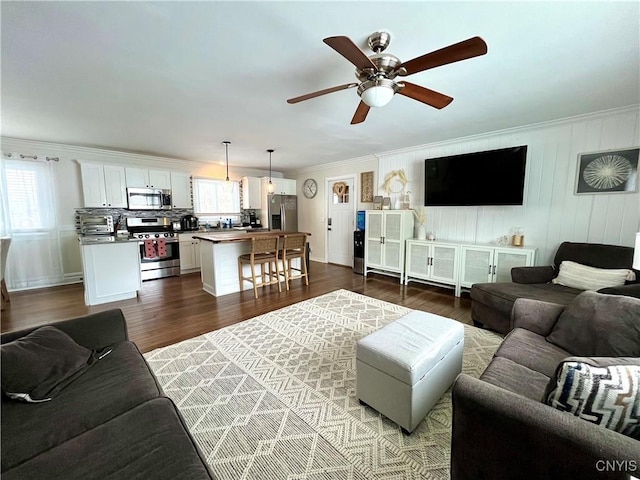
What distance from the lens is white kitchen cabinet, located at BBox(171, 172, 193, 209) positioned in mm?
5559

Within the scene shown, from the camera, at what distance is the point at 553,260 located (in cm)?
351

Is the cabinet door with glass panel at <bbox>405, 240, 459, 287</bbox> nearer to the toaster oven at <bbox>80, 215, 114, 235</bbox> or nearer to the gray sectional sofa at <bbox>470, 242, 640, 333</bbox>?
the gray sectional sofa at <bbox>470, 242, 640, 333</bbox>

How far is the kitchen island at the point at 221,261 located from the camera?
4098mm

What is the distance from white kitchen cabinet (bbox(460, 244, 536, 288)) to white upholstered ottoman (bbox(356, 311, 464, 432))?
224cm

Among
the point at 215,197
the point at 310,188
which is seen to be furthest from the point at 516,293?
the point at 215,197

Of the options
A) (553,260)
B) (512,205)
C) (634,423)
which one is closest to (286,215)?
(512,205)

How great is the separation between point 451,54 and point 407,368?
1822mm

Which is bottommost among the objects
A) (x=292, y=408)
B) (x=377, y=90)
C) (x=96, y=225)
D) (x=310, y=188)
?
(x=292, y=408)

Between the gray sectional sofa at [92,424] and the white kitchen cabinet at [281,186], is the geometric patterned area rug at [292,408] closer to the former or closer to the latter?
the gray sectional sofa at [92,424]

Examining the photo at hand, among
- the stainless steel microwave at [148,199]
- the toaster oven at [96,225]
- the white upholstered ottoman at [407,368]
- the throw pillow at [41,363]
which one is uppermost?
the stainless steel microwave at [148,199]

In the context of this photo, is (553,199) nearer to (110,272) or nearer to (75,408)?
(75,408)

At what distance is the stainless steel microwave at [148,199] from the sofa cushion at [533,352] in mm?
5973

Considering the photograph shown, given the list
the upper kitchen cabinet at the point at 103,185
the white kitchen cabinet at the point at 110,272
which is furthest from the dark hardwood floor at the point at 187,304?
the upper kitchen cabinet at the point at 103,185

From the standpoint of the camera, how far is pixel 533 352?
167cm
